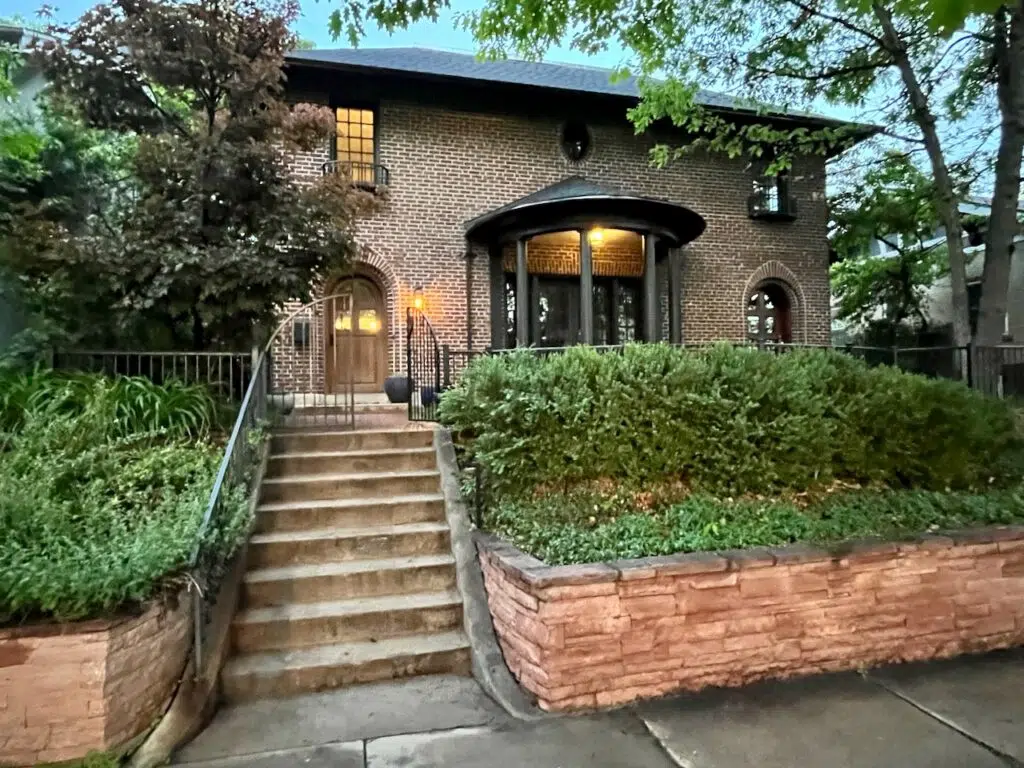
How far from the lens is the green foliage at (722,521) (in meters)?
3.62

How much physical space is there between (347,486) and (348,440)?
68 centimetres

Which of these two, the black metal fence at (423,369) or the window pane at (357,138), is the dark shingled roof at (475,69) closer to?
the window pane at (357,138)

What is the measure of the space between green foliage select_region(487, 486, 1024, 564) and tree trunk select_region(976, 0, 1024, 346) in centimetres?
453

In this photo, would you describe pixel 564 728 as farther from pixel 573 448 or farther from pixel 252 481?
pixel 252 481

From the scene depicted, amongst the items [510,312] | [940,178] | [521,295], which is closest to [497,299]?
[510,312]

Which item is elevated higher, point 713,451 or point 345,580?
point 713,451

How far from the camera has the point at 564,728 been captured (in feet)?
9.81

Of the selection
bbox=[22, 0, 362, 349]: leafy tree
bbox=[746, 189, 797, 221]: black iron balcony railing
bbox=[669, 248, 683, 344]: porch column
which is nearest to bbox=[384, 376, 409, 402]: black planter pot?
bbox=[22, 0, 362, 349]: leafy tree

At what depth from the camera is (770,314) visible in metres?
13.4

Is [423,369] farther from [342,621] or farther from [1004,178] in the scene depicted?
[1004,178]

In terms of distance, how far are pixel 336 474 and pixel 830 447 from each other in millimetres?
3685

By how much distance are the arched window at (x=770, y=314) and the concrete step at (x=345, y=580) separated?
10758mm

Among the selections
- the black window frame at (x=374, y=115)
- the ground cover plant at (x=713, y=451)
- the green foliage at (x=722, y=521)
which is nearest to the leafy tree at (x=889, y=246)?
the ground cover plant at (x=713, y=451)

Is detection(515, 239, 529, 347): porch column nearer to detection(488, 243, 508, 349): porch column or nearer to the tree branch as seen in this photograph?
detection(488, 243, 508, 349): porch column
